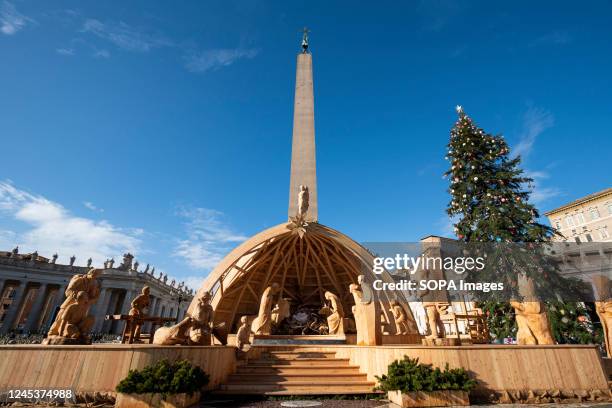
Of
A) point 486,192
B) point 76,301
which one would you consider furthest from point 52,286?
point 486,192

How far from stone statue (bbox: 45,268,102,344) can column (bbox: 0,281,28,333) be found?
41.7m

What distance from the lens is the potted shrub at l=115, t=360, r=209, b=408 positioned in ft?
17.9

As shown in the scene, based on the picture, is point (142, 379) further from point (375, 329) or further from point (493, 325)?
point (493, 325)

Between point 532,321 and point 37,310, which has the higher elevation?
point 37,310

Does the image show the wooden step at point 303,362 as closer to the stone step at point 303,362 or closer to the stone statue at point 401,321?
the stone step at point 303,362

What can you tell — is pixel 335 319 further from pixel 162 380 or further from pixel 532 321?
pixel 162 380

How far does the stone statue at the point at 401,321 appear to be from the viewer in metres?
13.6

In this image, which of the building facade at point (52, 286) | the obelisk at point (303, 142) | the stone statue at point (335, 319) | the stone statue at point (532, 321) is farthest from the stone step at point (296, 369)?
the building facade at point (52, 286)

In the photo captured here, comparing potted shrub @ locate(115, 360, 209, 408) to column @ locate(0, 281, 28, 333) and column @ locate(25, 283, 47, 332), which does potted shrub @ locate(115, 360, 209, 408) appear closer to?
column @ locate(0, 281, 28, 333)

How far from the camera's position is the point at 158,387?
18.4ft

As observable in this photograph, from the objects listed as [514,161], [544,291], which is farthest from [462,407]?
[514,161]

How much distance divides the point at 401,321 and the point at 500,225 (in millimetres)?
6545

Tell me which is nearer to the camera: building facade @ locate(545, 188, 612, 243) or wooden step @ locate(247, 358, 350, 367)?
wooden step @ locate(247, 358, 350, 367)

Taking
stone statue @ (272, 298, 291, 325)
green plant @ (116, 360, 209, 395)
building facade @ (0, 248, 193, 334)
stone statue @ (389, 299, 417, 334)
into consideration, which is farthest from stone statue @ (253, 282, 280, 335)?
building facade @ (0, 248, 193, 334)
